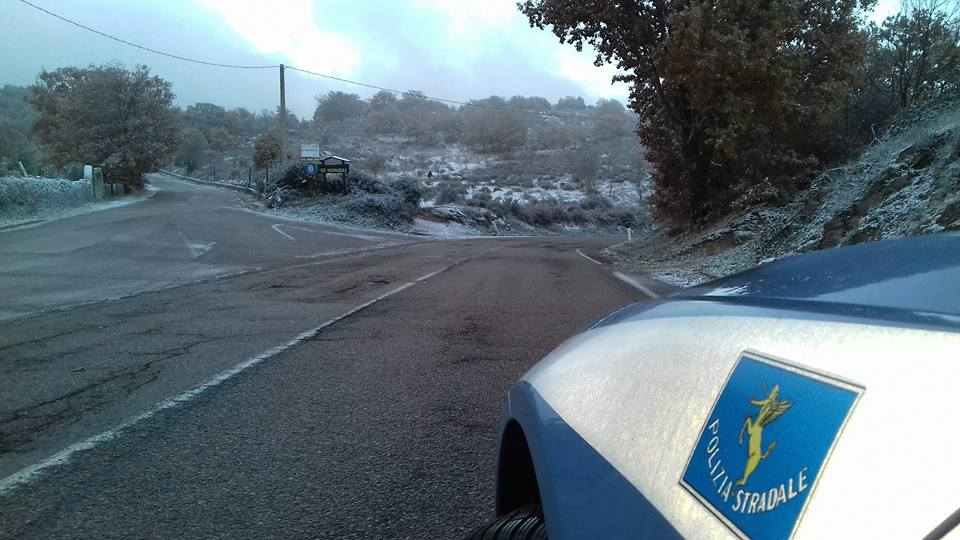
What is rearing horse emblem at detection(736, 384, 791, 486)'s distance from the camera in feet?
4.02

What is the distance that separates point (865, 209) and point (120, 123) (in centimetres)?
4407

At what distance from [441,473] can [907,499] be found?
318cm

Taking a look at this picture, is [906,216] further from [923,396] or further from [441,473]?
[923,396]

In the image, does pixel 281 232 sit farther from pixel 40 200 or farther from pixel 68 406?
pixel 68 406

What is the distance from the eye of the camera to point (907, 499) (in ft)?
3.16

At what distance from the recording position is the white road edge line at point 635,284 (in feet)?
39.6

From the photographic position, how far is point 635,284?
14062 mm

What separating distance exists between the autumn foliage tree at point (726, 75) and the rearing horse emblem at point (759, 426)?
1665 centimetres

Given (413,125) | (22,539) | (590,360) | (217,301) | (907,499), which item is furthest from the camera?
(413,125)

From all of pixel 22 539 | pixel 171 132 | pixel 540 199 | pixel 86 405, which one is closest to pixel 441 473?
pixel 22 539

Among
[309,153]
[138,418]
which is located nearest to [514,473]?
[138,418]

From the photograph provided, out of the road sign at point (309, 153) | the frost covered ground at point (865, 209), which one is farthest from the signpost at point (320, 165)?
the frost covered ground at point (865, 209)

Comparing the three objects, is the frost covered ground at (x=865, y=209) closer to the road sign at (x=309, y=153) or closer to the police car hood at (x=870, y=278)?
the police car hood at (x=870, y=278)

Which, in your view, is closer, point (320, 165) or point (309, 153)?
point (320, 165)
